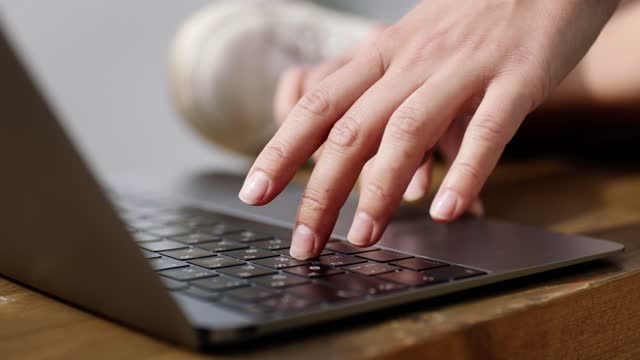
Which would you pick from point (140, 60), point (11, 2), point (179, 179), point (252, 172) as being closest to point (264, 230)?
point (252, 172)

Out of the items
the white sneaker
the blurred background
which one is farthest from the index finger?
the blurred background

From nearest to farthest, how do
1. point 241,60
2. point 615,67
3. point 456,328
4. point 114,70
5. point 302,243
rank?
point 456,328, point 302,243, point 615,67, point 241,60, point 114,70

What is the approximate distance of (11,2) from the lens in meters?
1.41

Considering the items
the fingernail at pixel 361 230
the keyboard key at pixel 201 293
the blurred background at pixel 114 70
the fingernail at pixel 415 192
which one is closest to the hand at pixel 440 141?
the fingernail at pixel 415 192

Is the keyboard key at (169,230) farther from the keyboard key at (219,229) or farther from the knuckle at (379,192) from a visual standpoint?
the knuckle at (379,192)

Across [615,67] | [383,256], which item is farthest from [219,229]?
[615,67]

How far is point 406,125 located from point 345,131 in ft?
0.12

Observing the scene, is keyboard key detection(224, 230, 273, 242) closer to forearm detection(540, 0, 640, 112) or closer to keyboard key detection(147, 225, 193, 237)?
keyboard key detection(147, 225, 193, 237)

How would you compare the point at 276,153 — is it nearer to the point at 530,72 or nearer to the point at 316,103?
the point at 316,103

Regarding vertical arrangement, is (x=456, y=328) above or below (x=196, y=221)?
below

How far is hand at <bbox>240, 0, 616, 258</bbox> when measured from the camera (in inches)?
17.2

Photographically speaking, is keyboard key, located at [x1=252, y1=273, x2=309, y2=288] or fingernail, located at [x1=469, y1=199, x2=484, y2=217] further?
fingernail, located at [x1=469, y1=199, x2=484, y2=217]

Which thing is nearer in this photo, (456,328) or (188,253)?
(456,328)

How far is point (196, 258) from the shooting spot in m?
0.41
